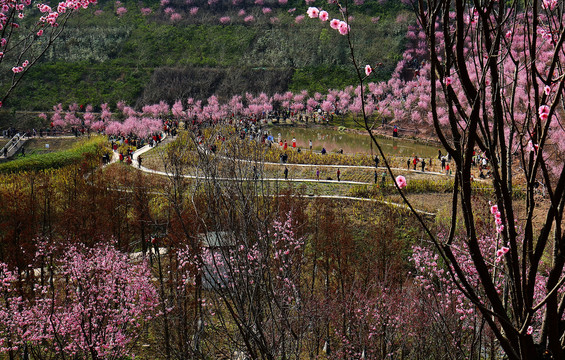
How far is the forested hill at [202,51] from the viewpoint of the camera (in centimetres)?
5384

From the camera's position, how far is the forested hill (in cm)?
5384

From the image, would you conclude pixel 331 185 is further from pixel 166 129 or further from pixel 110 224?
pixel 166 129

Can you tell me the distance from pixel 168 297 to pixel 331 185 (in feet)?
41.4

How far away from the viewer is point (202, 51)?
62.5m

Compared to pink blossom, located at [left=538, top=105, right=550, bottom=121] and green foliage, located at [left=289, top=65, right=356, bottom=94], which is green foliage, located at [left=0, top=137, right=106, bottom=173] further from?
green foliage, located at [left=289, top=65, right=356, bottom=94]

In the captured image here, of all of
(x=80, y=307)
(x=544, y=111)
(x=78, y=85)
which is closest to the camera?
(x=544, y=111)

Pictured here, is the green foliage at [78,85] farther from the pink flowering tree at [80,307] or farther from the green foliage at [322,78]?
the pink flowering tree at [80,307]

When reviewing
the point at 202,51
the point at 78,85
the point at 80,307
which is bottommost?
the point at 80,307

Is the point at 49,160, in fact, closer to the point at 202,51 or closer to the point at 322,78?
the point at 322,78

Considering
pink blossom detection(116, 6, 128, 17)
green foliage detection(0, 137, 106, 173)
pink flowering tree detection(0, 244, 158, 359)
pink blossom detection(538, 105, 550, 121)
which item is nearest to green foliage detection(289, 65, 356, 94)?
pink blossom detection(116, 6, 128, 17)

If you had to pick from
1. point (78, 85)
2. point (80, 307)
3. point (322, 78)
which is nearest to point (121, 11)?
point (78, 85)

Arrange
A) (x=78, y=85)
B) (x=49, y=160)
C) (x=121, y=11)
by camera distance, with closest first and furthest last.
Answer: (x=49, y=160) → (x=78, y=85) → (x=121, y=11)

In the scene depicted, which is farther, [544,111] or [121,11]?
[121,11]

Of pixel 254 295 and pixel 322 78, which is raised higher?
pixel 322 78
